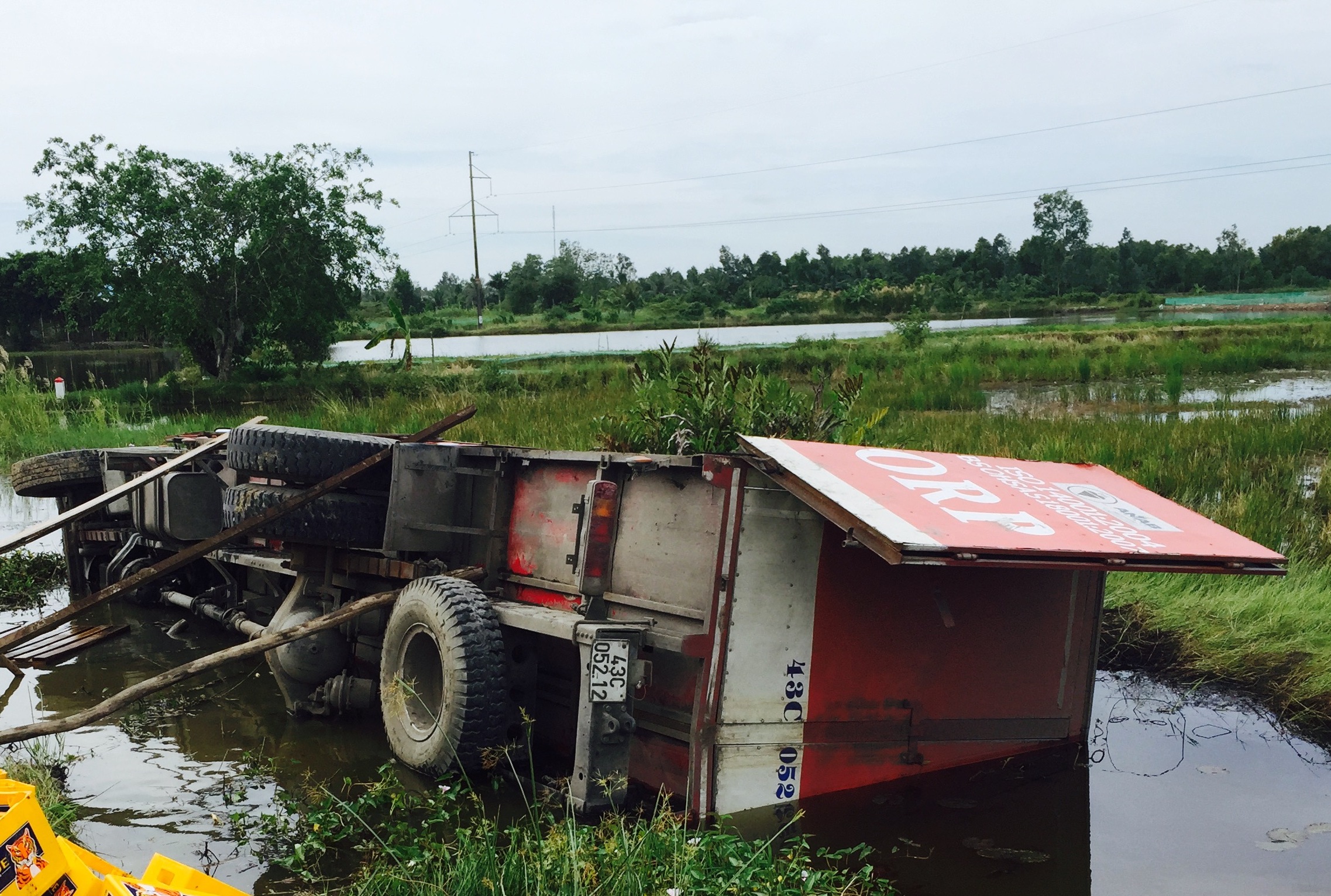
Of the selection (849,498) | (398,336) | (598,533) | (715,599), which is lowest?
(398,336)

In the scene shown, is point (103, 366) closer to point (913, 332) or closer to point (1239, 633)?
point (913, 332)

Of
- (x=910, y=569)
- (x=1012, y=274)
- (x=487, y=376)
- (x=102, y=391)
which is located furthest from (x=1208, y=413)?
(x=1012, y=274)

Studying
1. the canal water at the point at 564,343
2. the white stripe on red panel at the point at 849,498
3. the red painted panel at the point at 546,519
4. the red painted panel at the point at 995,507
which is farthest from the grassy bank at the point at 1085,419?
the canal water at the point at 564,343

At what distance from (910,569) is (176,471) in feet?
20.0

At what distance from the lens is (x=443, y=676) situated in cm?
567

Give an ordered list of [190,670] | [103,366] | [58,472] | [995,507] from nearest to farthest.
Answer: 1. [995,507]
2. [190,670]
3. [58,472]
4. [103,366]

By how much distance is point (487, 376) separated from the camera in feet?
80.3

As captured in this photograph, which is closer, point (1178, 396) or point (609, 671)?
point (609, 671)

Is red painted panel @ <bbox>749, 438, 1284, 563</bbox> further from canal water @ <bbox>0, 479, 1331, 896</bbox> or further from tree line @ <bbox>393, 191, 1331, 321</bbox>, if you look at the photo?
tree line @ <bbox>393, 191, 1331, 321</bbox>

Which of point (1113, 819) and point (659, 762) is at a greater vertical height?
point (659, 762)

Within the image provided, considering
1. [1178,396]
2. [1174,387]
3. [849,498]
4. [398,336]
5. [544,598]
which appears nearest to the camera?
[849,498]

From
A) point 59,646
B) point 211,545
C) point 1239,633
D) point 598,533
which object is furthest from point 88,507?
A: point 1239,633

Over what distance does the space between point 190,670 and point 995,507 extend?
4.27 meters

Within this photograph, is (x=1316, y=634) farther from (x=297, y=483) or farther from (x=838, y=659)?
(x=297, y=483)
